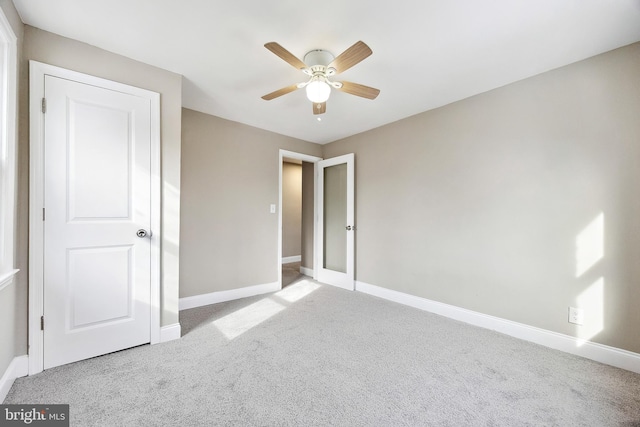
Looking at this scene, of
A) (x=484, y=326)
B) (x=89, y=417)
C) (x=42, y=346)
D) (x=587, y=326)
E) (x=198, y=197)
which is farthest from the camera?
(x=198, y=197)

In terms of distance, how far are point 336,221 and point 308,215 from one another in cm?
71

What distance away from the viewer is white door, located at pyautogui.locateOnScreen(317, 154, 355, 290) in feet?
13.1

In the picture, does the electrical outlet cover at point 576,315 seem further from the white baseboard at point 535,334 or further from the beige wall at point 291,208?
the beige wall at point 291,208

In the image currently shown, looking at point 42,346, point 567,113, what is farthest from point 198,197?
point 567,113

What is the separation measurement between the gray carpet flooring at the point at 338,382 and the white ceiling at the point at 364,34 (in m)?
2.39

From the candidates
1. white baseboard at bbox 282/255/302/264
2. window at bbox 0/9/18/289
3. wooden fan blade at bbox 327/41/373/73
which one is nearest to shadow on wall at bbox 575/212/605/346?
wooden fan blade at bbox 327/41/373/73

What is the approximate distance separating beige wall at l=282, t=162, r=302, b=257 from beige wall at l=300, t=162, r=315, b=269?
140 cm

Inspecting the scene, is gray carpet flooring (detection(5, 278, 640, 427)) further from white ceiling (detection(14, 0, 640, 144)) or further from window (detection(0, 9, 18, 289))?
white ceiling (detection(14, 0, 640, 144))

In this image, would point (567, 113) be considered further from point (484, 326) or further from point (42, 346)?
point (42, 346)

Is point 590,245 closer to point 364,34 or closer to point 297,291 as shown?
point 364,34

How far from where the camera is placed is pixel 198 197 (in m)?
3.22

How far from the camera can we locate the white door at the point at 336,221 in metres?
4.00

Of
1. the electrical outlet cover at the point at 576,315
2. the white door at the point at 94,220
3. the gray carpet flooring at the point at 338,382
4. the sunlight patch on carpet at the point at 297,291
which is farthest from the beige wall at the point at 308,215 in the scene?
the electrical outlet cover at the point at 576,315

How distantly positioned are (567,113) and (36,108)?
4.06 metres
